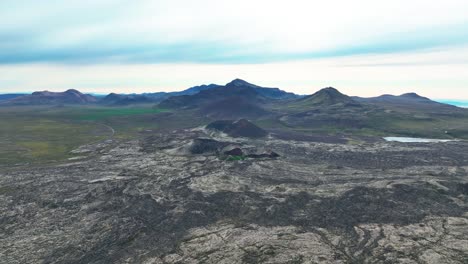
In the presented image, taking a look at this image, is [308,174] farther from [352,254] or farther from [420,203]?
[352,254]

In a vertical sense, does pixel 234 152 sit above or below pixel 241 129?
below

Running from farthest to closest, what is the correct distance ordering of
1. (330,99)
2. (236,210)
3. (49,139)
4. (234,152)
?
Result: (330,99) → (49,139) → (234,152) → (236,210)

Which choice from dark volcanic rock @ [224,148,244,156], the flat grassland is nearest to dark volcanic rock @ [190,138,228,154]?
dark volcanic rock @ [224,148,244,156]

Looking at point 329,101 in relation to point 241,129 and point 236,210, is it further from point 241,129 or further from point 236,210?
point 236,210

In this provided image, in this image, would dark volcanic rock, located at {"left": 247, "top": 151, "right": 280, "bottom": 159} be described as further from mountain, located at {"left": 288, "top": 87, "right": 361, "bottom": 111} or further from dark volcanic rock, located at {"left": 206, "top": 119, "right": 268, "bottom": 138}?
mountain, located at {"left": 288, "top": 87, "right": 361, "bottom": 111}

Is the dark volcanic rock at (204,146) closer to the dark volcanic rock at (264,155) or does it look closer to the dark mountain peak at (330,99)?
the dark volcanic rock at (264,155)

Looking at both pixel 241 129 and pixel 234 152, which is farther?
pixel 241 129

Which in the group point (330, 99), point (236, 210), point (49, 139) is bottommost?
point (236, 210)

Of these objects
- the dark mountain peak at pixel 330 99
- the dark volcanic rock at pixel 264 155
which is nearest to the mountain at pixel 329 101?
the dark mountain peak at pixel 330 99

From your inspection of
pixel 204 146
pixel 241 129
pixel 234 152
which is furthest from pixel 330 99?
pixel 234 152
